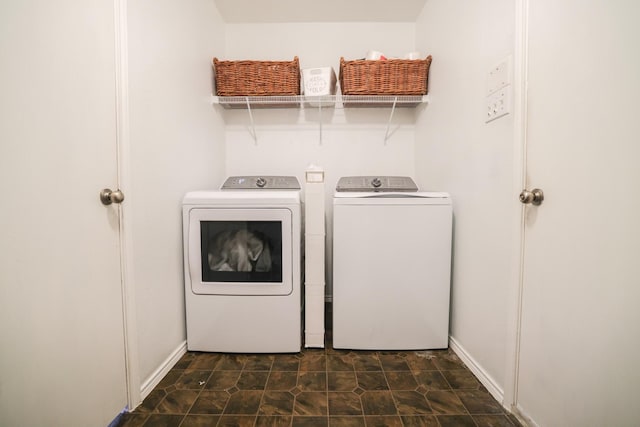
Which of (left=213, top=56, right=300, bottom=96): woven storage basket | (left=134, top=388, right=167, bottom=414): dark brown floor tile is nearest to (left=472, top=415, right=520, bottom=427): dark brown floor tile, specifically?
(left=134, top=388, right=167, bottom=414): dark brown floor tile

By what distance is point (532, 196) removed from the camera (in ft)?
3.20

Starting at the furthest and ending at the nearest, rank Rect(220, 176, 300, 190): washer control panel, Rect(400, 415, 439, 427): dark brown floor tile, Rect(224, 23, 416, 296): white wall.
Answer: Rect(224, 23, 416, 296): white wall, Rect(220, 176, 300, 190): washer control panel, Rect(400, 415, 439, 427): dark brown floor tile

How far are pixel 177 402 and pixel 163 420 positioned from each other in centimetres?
10

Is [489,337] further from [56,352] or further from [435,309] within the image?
[56,352]

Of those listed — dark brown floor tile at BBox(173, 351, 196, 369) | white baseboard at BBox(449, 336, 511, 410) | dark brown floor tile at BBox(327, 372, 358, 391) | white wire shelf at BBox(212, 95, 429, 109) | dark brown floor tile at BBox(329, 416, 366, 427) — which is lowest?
dark brown floor tile at BBox(173, 351, 196, 369)

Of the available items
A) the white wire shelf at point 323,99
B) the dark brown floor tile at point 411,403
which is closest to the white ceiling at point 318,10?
the white wire shelf at point 323,99

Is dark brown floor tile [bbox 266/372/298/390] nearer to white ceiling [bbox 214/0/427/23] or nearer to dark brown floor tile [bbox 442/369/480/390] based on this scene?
dark brown floor tile [bbox 442/369/480/390]

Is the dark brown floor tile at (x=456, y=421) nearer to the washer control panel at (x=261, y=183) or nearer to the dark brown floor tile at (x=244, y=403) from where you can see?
the dark brown floor tile at (x=244, y=403)

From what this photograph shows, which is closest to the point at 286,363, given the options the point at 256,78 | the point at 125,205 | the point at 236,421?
the point at 236,421

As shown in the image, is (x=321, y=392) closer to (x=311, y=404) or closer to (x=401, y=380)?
(x=311, y=404)

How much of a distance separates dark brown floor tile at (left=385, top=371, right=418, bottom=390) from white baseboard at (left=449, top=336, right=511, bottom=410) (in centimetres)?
33

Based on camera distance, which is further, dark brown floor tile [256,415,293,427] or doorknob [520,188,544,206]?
dark brown floor tile [256,415,293,427]

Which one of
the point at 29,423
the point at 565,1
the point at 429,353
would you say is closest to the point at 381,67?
the point at 565,1

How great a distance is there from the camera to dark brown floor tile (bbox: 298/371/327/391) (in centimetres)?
126
